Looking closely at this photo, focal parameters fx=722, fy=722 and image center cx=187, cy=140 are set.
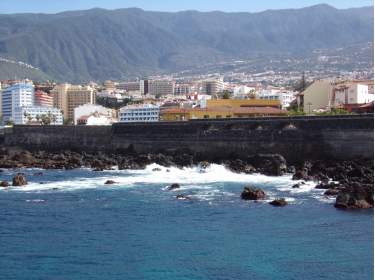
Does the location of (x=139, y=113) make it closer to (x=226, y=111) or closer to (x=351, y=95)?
(x=226, y=111)

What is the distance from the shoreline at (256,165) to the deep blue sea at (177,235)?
4.65 feet

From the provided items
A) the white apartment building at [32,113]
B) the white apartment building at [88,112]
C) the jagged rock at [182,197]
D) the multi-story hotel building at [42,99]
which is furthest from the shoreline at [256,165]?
the multi-story hotel building at [42,99]

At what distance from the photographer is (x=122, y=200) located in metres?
39.2

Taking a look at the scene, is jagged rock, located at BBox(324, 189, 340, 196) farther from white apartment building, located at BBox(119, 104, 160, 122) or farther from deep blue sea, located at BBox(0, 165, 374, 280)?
white apartment building, located at BBox(119, 104, 160, 122)

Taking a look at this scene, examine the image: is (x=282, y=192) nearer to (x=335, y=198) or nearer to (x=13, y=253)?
(x=335, y=198)

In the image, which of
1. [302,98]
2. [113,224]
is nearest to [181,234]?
[113,224]

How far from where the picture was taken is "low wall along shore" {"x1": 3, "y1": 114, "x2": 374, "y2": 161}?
54.1 meters

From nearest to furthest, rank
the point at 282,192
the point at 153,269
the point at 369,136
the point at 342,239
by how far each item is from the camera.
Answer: the point at 153,269 < the point at 342,239 < the point at 282,192 < the point at 369,136

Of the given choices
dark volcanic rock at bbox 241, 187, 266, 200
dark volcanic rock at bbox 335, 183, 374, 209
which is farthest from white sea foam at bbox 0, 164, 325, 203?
dark volcanic rock at bbox 335, 183, 374, 209

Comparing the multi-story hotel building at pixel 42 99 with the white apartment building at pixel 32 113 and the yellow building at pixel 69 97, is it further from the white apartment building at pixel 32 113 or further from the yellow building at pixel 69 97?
the white apartment building at pixel 32 113

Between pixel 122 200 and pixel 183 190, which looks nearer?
pixel 122 200

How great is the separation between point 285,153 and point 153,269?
3472 centimetres

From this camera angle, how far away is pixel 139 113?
98375 millimetres

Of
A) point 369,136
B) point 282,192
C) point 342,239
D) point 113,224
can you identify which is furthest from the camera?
point 369,136
